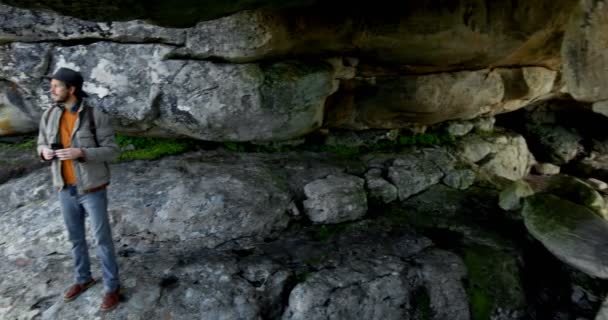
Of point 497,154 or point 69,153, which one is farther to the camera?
point 497,154

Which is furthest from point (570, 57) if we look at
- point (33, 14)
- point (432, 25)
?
point (33, 14)

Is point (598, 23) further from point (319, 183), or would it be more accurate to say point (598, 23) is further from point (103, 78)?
point (103, 78)

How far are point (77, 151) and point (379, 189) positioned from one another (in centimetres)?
459

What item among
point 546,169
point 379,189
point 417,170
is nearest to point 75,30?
point 379,189

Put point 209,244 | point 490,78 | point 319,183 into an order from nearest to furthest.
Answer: point 209,244
point 319,183
point 490,78

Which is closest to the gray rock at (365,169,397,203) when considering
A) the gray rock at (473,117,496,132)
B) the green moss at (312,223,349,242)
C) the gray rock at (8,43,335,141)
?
the green moss at (312,223,349,242)

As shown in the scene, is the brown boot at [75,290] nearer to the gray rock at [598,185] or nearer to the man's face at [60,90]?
the man's face at [60,90]

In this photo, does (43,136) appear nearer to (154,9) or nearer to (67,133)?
(67,133)

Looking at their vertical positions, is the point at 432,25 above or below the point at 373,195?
above

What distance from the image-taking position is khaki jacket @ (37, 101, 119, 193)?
4.20 metres

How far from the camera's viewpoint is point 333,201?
22.0ft

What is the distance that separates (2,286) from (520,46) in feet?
26.4

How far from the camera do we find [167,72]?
20.6 feet

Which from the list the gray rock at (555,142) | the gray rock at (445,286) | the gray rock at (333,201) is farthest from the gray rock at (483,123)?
the gray rock at (445,286)
